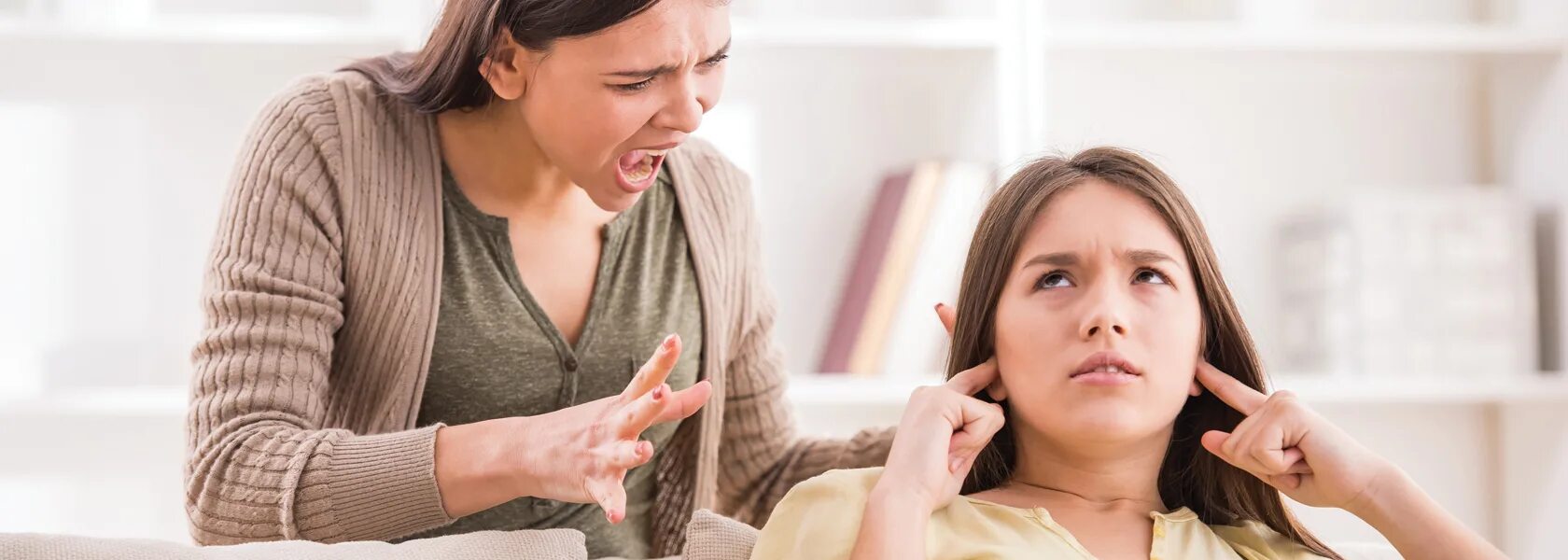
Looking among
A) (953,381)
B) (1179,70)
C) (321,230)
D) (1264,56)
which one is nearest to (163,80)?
(321,230)

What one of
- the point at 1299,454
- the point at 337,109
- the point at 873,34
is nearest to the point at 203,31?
the point at 337,109

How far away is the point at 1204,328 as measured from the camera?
1266mm

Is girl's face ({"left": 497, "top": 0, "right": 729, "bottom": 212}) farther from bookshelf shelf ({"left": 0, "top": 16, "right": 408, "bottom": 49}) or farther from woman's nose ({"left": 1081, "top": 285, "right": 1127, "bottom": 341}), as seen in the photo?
bookshelf shelf ({"left": 0, "top": 16, "right": 408, "bottom": 49})

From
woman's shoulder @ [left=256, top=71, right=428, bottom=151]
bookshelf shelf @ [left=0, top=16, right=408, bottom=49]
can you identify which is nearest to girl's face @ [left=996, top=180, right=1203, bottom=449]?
woman's shoulder @ [left=256, top=71, right=428, bottom=151]

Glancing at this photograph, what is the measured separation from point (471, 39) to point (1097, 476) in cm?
73

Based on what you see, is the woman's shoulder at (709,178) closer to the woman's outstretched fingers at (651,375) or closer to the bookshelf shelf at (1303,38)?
the woman's outstretched fingers at (651,375)

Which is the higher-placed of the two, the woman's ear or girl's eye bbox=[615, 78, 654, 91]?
the woman's ear

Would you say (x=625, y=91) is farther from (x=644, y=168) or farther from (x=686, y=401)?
(x=686, y=401)

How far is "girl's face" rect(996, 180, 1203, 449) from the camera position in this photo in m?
1.16

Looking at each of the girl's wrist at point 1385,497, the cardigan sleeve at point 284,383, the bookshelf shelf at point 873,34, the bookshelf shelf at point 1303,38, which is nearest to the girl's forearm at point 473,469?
the cardigan sleeve at point 284,383

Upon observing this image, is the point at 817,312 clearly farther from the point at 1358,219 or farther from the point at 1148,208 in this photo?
the point at 1148,208

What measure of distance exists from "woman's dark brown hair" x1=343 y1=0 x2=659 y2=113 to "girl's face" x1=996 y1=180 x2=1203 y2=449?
433mm

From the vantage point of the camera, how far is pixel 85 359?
85.4 inches

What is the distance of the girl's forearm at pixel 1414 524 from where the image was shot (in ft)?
3.60
